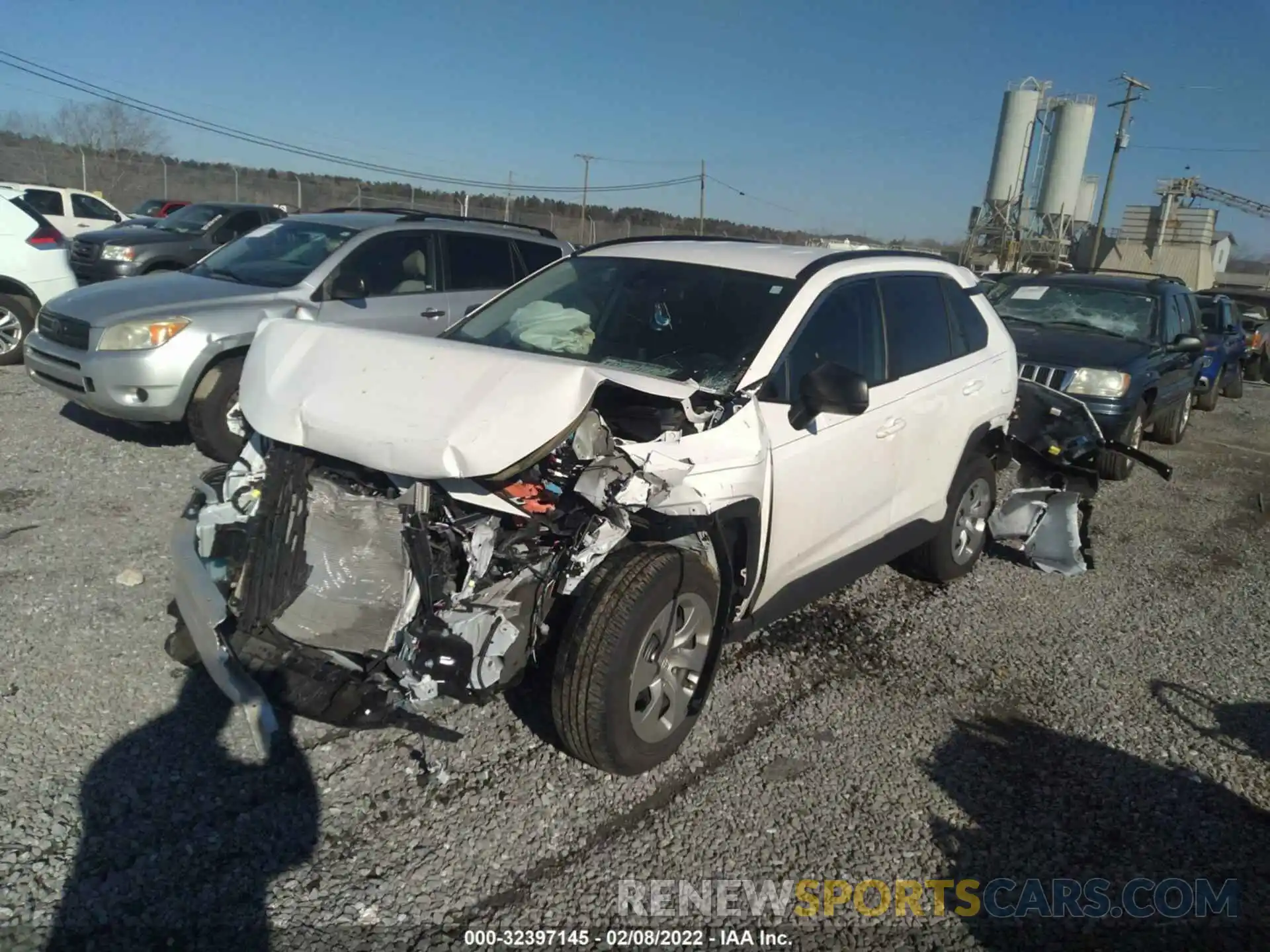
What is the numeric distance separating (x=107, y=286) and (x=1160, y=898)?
24.1ft

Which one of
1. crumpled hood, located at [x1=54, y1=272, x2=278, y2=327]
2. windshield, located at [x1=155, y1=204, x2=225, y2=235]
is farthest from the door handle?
windshield, located at [x1=155, y1=204, x2=225, y2=235]

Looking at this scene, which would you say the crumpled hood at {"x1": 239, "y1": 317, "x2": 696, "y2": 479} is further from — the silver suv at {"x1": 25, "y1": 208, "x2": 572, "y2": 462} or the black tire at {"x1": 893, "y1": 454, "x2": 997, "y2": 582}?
the black tire at {"x1": 893, "y1": 454, "x2": 997, "y2": 582}

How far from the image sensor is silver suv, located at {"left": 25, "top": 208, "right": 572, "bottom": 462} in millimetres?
6031

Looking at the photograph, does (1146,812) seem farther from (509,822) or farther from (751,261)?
(751,261)

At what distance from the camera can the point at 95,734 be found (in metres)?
3.24

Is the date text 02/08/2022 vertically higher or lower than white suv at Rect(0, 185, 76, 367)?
lower

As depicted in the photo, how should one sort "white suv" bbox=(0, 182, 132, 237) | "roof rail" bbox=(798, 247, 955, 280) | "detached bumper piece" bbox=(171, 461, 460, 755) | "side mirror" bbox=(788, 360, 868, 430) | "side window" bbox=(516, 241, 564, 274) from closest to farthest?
"detached bumper piece" bbox=(171, 461, 460, 755)
"side mirror" bbox=(788, 360, 868, 430)
"roof rail" bbox=(798, 247, 955, 280)
"side window" bbox=(516, 241, 564, 274)
"white suv" bbox=(0, 182, 132, 237)

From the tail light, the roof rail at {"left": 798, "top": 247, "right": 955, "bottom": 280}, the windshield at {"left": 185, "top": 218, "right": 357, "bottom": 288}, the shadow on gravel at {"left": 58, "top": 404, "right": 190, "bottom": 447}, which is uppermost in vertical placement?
the roof rail at {"left": 798, "top": 247, "right": 955, "bottom": 280}

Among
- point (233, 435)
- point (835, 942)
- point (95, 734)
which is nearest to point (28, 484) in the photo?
point (233, 435)

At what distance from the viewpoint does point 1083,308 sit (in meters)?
8.96

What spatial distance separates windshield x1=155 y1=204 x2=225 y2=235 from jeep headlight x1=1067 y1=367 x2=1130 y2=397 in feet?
46.5

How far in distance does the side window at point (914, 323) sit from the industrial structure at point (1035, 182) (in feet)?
133

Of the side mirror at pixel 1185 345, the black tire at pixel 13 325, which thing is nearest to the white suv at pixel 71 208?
the black tire at pixel 13 325

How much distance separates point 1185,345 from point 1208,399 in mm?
Result: 5695
